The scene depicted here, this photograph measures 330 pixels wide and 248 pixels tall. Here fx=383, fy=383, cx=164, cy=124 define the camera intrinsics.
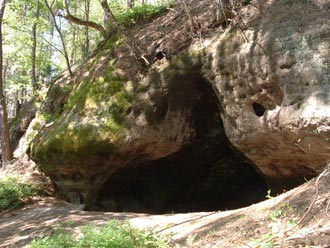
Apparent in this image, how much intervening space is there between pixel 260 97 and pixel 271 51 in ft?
3.00

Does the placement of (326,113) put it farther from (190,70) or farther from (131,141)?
(131,141)

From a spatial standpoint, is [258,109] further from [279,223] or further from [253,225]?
[279,223]

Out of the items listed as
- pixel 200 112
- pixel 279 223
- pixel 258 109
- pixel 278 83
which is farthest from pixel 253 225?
pixel 200 112

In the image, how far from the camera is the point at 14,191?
1104 centimetres

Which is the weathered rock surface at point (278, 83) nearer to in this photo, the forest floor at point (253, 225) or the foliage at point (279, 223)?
the forest floor at point (253, 225)

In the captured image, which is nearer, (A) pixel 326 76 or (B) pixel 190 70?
(A) pixel 326 76

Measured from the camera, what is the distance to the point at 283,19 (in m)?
7.54

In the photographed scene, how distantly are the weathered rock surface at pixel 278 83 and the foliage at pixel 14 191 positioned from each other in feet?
20.4

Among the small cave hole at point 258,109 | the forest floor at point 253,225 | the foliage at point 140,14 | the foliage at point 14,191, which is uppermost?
the foliage at point 140,14

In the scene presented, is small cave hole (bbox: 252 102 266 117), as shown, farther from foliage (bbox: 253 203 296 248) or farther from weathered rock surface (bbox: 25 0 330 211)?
foliage (bbox: 253 203 296 248)

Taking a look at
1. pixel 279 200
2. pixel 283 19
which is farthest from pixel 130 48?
pixel 279 200

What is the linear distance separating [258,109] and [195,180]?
496 cm

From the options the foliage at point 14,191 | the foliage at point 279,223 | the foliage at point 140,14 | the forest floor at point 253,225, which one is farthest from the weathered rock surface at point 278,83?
the foliage at point 14,191

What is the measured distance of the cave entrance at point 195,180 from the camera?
10.6m
